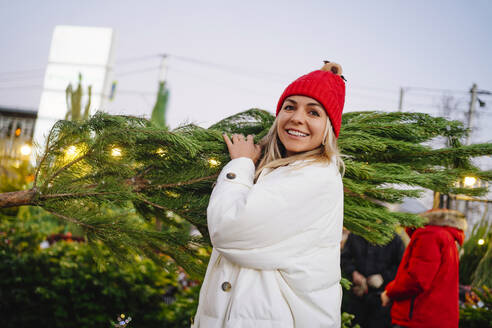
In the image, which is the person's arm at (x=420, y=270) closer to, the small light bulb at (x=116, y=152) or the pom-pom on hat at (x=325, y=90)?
the pom-pom on hat at (x=325, y=90)

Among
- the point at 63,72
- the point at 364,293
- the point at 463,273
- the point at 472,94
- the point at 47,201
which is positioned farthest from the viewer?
the point at 472,94

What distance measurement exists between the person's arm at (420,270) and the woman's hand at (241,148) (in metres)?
2.33

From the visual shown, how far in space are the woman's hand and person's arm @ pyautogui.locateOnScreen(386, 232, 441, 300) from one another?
91.7 inches

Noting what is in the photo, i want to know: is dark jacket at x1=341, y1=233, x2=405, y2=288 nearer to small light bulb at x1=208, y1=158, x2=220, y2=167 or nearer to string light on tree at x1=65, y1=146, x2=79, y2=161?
small light bulb at x1=208, y1=158, x2=220, y2=167

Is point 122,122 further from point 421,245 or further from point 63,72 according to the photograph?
point 63,72

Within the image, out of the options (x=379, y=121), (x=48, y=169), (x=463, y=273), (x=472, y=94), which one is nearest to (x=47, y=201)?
(x=48, y=169)

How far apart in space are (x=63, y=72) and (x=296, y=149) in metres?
9.83

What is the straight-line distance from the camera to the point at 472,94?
A: 49.3 feet

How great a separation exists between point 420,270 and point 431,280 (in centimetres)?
12

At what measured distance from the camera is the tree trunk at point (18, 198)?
144 cm

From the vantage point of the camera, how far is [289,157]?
1.51 metres

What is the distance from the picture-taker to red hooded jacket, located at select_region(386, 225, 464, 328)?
2.95 meters

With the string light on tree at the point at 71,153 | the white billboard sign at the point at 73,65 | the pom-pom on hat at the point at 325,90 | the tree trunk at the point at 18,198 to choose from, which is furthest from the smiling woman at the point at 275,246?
the white billboard sign at the point at 73,65

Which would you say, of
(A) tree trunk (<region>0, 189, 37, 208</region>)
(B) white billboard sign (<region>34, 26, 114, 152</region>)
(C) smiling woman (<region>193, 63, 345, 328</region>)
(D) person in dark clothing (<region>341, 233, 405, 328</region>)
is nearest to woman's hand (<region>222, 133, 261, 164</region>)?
(C) smiling woman (<region>193, 63, 345, 328</region>)
